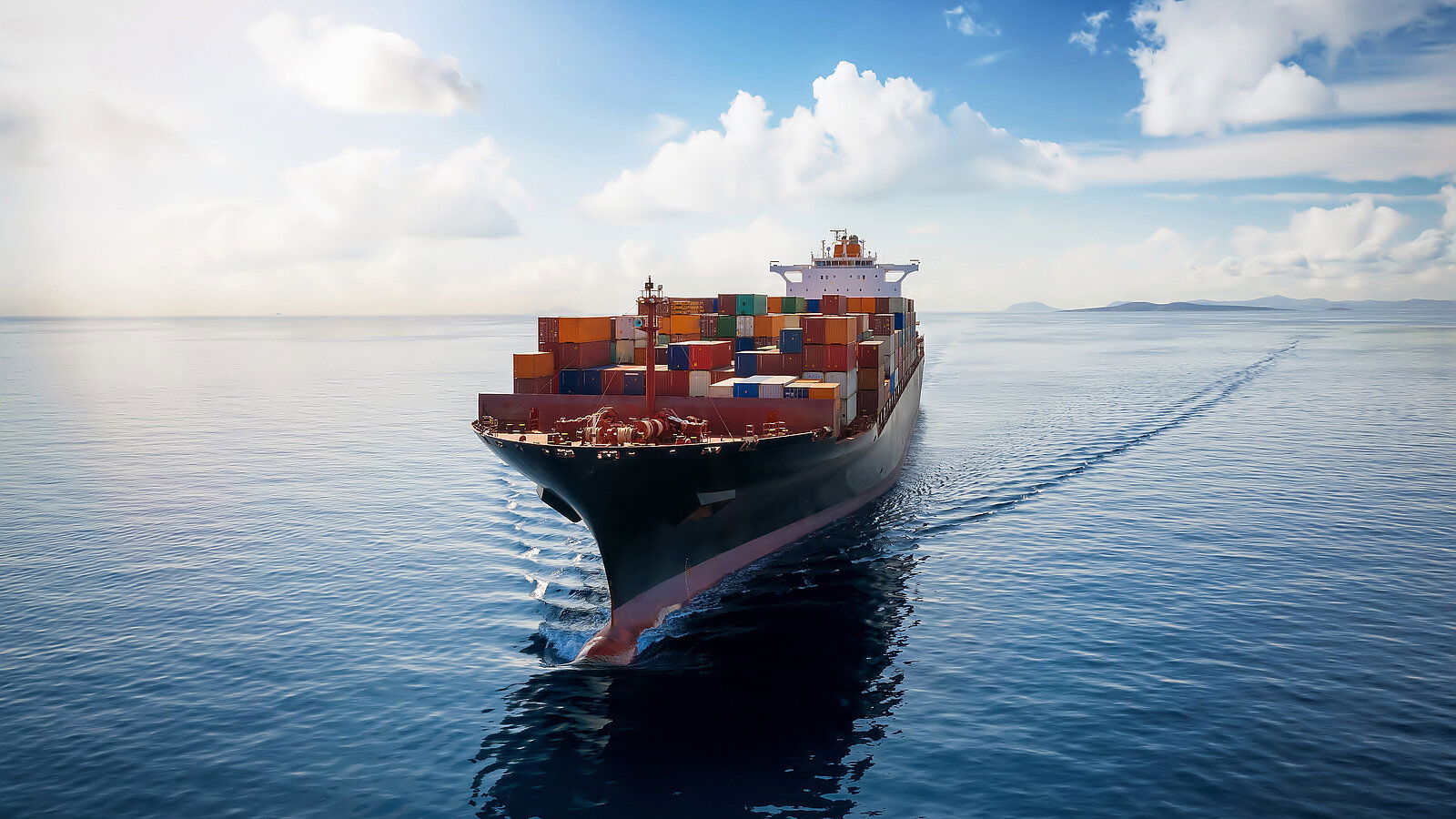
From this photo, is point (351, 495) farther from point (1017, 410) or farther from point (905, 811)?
point (1017, 410)

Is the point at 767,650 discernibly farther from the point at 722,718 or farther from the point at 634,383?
the point at 634,383

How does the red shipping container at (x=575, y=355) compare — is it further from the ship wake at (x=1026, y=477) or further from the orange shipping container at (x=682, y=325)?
the ship wake at (x=1026, y=477)

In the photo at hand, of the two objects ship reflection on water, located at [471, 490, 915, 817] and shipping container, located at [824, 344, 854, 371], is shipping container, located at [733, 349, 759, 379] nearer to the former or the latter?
shipping container, located at [824, 344, 854, 371]

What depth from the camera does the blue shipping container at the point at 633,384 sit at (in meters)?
31.5

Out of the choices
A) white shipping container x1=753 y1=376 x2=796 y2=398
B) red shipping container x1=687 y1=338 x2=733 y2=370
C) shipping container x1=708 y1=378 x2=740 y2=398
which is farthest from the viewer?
red shipping container x1=687 y1=338 x2=733 y2=370

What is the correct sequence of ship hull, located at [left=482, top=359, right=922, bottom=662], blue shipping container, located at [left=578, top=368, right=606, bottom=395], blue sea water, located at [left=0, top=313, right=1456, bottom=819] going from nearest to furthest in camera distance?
blue sea water, located at [left=0, top=313, right=1456, bottom=819], ship hull, located at [left=482, top=359, right=922, bottom=662], blue shipping container, located at [left=578, top=368, right=606, bottom=395]

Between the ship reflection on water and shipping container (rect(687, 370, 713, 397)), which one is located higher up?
shipping container (rect(687, 370, 713, 397))

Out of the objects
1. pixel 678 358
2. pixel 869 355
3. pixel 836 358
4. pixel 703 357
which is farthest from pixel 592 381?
pixel 869 355

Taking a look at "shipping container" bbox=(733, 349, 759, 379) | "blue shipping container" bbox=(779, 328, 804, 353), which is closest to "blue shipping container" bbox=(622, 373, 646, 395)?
"shipping container" bbox=(733, 349, 759, 379)

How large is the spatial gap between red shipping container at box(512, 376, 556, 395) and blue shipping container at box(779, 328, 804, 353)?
9.48m

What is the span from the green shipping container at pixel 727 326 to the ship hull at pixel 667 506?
11627 mm

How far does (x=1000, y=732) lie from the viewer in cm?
1780

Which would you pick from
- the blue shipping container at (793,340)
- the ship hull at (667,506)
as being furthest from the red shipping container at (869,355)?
the ship hull at (667,506)

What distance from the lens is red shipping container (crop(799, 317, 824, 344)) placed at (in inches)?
1297
